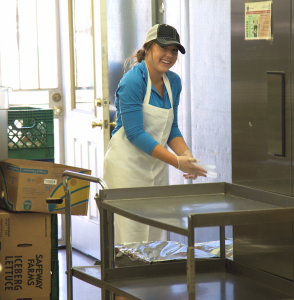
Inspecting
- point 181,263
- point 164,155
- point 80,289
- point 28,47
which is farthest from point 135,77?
point 28,47

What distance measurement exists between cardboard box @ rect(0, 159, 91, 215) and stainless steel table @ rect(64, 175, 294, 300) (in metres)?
0.99

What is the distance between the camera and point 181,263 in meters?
1.82

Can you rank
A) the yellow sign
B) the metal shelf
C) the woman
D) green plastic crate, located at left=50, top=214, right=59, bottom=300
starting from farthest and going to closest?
green plastic crate, located at left=50, top=214, right=59, bottom=300 < the woman < the yellow sign < the metal shelf

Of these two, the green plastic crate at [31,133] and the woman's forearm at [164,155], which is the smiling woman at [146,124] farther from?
the green plastic crate at [31,133]

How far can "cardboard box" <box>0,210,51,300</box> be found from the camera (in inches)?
113

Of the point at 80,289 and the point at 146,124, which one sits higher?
the point at 146,124

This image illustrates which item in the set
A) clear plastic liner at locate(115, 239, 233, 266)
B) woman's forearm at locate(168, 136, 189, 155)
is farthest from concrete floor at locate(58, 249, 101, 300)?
clear plastic liner at locate(115, 239, 233, 266)

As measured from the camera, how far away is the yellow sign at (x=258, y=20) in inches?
63.7

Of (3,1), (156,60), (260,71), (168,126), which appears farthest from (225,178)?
(3,1)

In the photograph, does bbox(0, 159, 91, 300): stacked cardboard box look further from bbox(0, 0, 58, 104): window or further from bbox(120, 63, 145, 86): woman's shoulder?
bbox(0, 0, 58, 104): window

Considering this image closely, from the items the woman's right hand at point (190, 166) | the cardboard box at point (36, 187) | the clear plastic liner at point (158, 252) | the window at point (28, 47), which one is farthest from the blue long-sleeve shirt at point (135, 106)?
the window at point (28, 47)

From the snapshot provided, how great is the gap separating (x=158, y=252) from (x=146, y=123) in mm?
918

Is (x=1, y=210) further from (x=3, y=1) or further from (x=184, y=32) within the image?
(x=3, y=1)

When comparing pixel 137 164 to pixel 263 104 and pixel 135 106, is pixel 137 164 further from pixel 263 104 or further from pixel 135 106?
pixel 263 104
